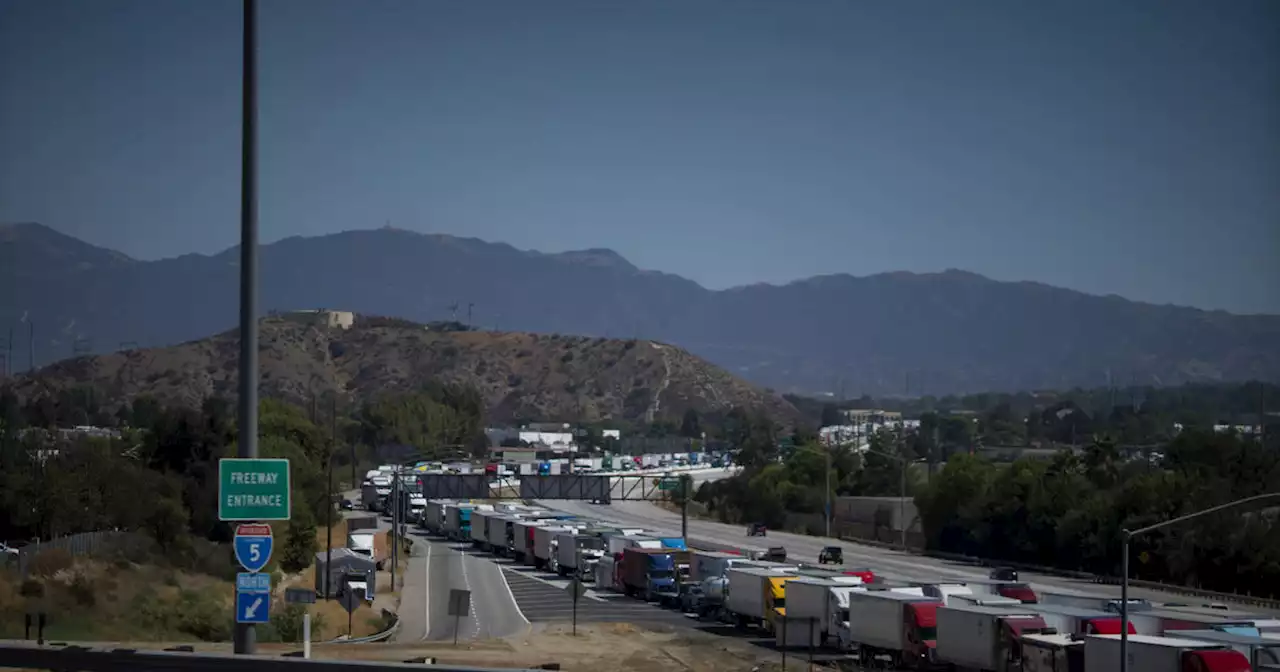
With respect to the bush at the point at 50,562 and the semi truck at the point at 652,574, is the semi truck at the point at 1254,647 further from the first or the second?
the bush at the point at 50,562

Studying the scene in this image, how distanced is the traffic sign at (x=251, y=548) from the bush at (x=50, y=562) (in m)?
34.4

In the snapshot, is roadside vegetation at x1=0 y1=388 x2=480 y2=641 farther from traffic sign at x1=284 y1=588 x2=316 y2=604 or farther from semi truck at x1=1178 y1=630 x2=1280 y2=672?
semi truck at x1=1178 y1=630 x2=1280 y2=672

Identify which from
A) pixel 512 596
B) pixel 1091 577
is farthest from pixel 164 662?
pixel 1091 577

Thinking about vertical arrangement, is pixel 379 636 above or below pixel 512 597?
above

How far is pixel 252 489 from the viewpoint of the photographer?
14.6 metres

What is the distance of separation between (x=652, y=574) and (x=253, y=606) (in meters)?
49.9

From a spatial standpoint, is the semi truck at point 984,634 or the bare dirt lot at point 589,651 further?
the semi truck at point 984,634

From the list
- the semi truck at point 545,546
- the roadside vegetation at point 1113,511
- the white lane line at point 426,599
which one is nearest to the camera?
the white lane line at point 426,599

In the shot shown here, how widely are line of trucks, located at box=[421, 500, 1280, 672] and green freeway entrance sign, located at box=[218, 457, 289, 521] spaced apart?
20751mm

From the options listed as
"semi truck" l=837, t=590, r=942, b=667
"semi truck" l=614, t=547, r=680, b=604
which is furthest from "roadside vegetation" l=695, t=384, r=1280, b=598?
"semi truck" l=837, t=590, r=942, b=667

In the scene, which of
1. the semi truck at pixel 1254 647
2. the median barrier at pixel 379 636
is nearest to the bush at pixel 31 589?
the median barrier at pixel 379 636

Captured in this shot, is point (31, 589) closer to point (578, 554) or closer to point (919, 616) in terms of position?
point (919, 616)

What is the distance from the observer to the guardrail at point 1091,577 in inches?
2489

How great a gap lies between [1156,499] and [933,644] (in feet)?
155
